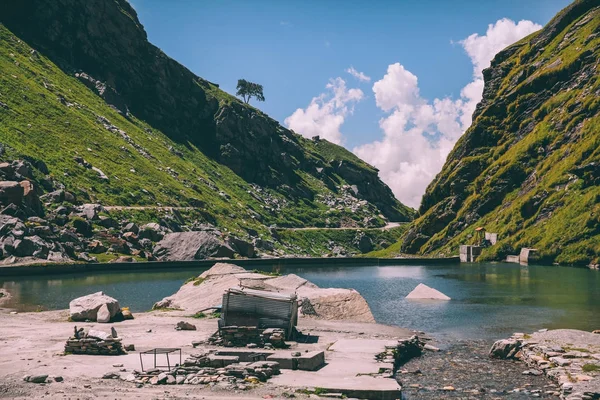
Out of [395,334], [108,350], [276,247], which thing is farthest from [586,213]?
[108,350]

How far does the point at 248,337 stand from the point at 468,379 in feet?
41.8

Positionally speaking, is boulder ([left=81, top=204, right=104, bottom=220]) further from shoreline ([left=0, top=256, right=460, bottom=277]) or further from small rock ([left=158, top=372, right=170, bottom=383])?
small rock ([left=158, top=372, right=170, bottom=383])

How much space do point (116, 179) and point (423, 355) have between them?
13174 centimetres

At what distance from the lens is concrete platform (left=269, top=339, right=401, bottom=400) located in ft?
92.9

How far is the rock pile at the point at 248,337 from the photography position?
3725cm

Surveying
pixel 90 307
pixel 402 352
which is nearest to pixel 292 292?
pixel 402 352

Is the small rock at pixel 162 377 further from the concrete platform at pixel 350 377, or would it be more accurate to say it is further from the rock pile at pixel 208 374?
the concrete platform at pixel 350 377

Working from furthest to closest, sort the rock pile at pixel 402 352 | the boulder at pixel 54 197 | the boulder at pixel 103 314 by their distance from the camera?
1. the boulder at pixel 54 197
2. the boulder at pixel 103 314
3. the rock pile at pixel 402 352

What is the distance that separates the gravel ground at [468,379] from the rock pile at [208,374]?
7.28 m

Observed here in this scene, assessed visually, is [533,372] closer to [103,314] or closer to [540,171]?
[103,314]

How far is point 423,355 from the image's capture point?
4181cm

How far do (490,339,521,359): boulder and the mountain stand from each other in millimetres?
93517

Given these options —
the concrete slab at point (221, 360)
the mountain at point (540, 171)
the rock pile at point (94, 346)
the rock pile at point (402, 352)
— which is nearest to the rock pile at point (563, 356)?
the rock pile at point (402, 352)

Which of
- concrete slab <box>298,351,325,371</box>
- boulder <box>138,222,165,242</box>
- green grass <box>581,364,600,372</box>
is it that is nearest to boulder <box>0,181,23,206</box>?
boulder <box>138,222,165,242</box>
